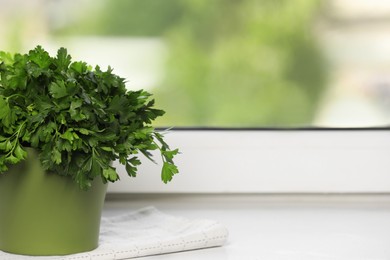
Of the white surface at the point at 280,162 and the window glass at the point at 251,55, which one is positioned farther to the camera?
the window glass at the point at 251,55

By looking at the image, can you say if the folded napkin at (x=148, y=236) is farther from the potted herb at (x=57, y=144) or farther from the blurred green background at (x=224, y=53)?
the blurred green background at (x=224, y=53)

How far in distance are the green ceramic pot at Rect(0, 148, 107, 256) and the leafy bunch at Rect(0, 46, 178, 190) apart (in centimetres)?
2

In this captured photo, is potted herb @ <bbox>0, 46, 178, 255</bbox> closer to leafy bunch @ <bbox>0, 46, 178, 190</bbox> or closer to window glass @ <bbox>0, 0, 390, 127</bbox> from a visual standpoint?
leafy bunch @ <bbox>0, 46, 178, 190</bbox>

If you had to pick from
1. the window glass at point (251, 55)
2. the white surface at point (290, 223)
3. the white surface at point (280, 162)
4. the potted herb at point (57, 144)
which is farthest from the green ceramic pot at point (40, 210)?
the window glass at point (251, 55)

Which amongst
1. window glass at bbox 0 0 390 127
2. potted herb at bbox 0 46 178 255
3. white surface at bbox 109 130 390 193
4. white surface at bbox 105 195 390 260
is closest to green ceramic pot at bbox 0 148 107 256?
potted herb at bbox 0 46 178 255

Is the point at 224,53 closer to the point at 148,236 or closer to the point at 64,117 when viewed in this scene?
the point at 148,236

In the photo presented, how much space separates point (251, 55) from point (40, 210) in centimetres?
71

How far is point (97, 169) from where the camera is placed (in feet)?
2.82

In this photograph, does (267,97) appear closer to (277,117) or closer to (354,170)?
(277,117)

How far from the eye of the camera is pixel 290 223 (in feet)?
3.94

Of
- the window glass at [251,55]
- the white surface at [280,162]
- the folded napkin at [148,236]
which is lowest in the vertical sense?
the folded napkin at [148,236]

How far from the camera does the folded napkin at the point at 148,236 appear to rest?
3.10 ft

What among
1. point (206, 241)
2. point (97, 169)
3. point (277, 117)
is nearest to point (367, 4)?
point (277, 117)

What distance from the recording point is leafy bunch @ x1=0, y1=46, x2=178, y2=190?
0.86 m
